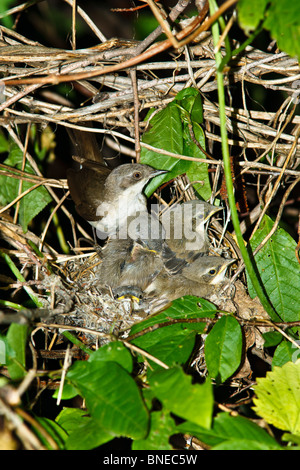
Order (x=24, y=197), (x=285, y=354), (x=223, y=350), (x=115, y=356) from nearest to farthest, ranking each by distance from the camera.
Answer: (x=115, y=356) → (x=223, y=350) → (x=285, y=354) → (x=24, y=197)

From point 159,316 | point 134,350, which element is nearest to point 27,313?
point 134,350

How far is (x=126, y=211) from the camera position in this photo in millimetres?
→ 2947

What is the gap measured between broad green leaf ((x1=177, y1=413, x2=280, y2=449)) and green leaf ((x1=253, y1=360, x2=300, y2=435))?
15 centimetres

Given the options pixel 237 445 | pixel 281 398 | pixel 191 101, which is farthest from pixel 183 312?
pixel 191 101

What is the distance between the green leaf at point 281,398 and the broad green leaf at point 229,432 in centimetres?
15

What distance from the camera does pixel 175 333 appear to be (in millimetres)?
1821

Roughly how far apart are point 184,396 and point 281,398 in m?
0.53

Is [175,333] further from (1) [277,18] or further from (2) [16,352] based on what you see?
(1) [277,18]

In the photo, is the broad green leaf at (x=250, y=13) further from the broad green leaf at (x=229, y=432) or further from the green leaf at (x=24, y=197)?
the green leaf at (x=24, y=197)

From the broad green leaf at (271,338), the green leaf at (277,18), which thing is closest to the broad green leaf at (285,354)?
the broad green leaf at (271,338)

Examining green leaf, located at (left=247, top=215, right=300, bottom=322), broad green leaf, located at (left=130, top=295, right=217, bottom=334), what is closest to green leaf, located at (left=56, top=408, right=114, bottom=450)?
broad green leaf, located at (left=130, top=295, right=217, bottom=334)

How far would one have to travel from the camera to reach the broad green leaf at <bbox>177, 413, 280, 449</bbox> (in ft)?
4.35

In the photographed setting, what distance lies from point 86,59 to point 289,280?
5.45 ft

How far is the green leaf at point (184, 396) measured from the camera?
1.20 metres
